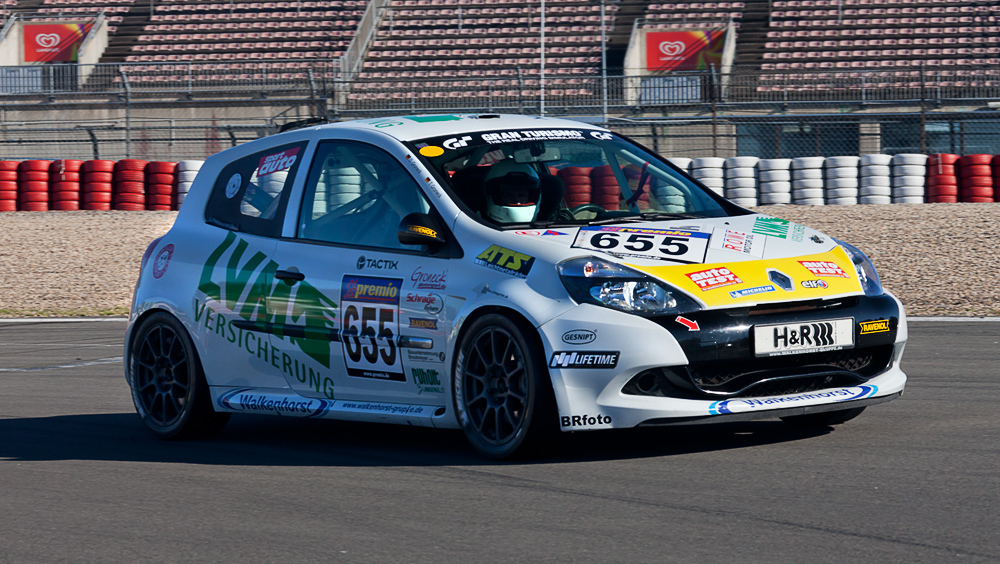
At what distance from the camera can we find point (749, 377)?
5383 millimetres

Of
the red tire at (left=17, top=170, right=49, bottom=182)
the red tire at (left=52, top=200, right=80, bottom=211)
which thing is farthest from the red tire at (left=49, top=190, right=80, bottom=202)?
the red tire at (left=17, top=170, right=49, bottom=182)

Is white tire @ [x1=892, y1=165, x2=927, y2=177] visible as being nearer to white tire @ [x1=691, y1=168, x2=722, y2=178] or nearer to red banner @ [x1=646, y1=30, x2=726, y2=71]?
white tire @ [x1=691, y1=168, x2=722, y2=178]

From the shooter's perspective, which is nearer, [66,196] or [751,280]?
[751,280]

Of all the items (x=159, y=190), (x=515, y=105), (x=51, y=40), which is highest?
(x=51, y=40)

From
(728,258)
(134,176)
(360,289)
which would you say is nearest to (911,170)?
(134,176)

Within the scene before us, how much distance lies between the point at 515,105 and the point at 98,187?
892 cm

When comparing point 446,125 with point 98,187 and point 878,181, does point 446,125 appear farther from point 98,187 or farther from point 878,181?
point 98,187

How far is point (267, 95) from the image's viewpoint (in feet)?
104

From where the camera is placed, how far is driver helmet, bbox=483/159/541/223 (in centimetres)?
602

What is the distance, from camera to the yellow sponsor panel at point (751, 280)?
5.34 meters

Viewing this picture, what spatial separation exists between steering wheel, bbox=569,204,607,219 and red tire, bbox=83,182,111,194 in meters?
19.4

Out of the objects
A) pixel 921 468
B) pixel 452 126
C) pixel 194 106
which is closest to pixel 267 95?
pixel 194 106

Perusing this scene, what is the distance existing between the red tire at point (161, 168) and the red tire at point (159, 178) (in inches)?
2.1

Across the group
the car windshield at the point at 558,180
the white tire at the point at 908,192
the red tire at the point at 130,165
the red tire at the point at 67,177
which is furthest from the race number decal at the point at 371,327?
the red tire at the point at 67,177
